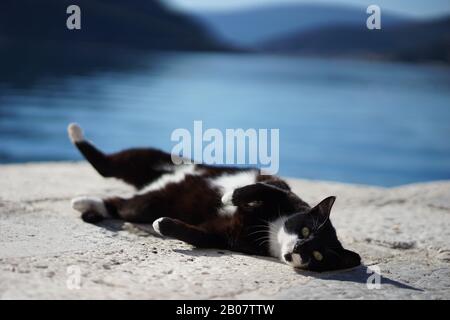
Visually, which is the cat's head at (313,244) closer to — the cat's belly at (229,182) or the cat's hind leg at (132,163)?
the cat's belly at (229,182)

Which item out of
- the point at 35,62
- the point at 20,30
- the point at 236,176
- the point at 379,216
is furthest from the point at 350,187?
the point at 35,62

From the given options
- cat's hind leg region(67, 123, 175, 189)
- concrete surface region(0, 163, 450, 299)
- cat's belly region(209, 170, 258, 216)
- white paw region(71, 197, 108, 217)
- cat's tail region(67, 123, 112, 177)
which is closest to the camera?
concrete surface region(0, 163, 450, 299)

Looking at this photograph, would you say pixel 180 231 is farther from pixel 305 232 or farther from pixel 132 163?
pixel 132 163

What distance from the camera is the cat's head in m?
2.17

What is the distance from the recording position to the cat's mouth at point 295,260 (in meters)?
2.15

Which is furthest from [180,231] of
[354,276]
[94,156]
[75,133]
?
[75,133]

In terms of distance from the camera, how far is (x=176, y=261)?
214 cm

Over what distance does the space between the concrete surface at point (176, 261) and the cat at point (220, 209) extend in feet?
0.20

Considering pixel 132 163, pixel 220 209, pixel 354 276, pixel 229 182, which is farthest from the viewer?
pixel 132 163

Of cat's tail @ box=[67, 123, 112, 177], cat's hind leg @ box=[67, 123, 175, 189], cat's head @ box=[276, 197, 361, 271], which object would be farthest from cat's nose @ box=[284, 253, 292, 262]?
cat's tail @ box=[67, 123, 112, 177]

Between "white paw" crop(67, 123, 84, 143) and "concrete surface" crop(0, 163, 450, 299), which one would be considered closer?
"concrete surface" crop(0, 163, 450, 299)

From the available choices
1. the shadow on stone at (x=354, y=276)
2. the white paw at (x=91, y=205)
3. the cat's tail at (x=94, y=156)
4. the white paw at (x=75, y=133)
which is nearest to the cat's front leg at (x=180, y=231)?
the shadow on stone at (x=354, y=276)

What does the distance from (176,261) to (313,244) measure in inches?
18.3

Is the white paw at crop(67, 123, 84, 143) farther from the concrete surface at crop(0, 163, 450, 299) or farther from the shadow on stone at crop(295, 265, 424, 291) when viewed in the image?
the shadow on stone at crop(295, 265, 424, 291)
